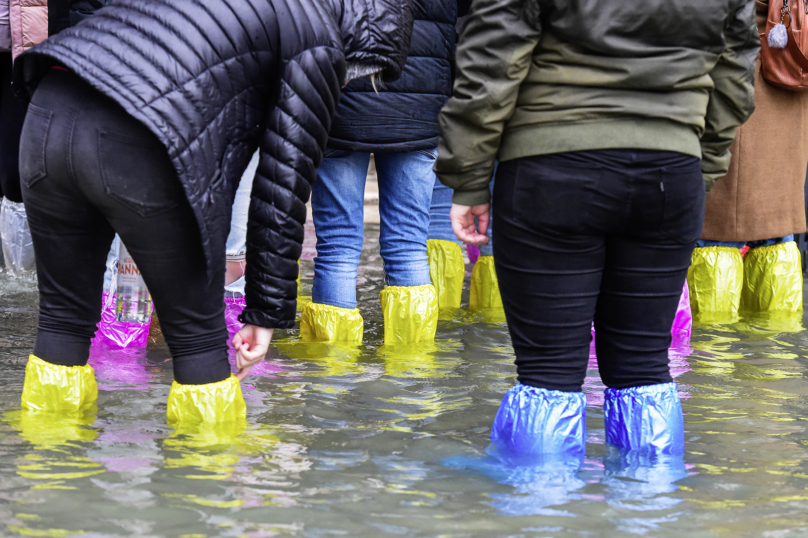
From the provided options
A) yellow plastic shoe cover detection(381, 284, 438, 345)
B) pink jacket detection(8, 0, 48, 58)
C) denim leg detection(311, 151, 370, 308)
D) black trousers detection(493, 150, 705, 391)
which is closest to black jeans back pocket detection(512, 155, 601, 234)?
black trousers detection(493, 150, 705, 391)

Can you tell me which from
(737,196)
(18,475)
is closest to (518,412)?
(18,475)

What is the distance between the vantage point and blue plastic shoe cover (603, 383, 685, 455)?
2.12m

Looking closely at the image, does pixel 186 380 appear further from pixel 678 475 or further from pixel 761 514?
pixel 761 514

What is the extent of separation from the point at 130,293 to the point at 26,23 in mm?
1007

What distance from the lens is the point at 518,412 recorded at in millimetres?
2090

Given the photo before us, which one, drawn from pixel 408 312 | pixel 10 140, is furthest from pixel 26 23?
pixel 408 312

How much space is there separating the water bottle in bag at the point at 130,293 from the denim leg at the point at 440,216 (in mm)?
1511

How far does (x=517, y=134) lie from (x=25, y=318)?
272 centimetres

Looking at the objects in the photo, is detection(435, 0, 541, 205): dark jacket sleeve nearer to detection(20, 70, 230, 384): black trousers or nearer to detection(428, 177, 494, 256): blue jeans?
detection(20, 70, 230, 384): black trousers

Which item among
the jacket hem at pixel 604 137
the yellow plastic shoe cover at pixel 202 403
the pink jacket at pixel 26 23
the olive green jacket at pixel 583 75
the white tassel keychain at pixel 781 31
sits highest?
the white tassel keychain at pixel 781 31

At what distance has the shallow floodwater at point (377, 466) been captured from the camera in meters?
1.84

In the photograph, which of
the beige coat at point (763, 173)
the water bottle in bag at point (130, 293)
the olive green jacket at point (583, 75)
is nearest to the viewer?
the olive green jacket at point (583, 75)

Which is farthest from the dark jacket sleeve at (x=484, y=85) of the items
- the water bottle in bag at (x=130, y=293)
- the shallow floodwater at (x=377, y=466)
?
the water bottle in bag at (x=130, y=293)

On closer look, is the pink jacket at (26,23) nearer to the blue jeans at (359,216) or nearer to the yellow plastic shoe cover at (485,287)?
the blue jeans at (359,216)
